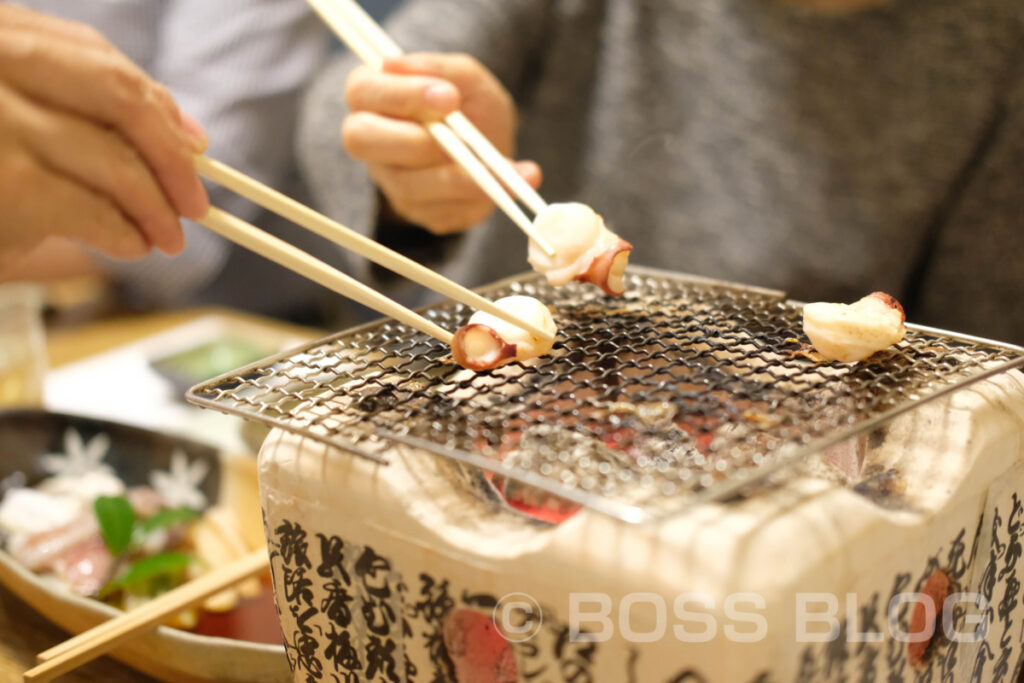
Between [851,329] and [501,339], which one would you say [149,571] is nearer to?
[501,339]

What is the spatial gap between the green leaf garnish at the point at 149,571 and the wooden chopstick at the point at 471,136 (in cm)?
91

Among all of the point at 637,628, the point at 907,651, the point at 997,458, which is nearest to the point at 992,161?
the point at 997,458

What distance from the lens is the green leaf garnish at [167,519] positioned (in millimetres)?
1555

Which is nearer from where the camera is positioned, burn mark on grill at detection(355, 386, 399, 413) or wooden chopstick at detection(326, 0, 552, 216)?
burn mark on grill at detection(355, 386, 399, 413)

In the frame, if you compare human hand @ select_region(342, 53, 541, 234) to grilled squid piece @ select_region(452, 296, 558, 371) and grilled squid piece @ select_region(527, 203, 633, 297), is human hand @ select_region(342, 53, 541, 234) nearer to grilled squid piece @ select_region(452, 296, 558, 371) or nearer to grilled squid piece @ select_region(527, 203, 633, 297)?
grilled squid piece @ select_region(527, 203, 633, 297)

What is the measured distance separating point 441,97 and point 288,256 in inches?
24.9

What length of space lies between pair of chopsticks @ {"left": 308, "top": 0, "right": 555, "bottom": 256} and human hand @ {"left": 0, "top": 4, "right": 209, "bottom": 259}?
50 centimetres

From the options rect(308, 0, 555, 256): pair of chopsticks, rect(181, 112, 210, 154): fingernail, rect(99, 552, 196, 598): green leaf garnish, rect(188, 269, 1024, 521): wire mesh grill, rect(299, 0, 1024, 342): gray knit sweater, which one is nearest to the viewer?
rect(188, 269, 1024, 521): wire mesh grill

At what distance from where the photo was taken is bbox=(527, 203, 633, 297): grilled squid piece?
118 centimetres

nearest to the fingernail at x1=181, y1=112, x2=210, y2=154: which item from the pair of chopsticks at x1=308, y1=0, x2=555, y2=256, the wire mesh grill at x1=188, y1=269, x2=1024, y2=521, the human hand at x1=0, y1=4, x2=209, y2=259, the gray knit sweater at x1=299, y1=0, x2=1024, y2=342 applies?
the human hand at x1=0, y1=4, x2=209, y2=259

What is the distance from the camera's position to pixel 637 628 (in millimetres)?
743

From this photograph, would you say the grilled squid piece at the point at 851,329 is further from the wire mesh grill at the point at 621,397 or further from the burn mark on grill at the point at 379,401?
the burn mark on grill at the point at 379,401

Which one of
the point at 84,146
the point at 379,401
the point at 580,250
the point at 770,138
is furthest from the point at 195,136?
the point at 770,138

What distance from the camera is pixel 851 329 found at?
3.18 ft
